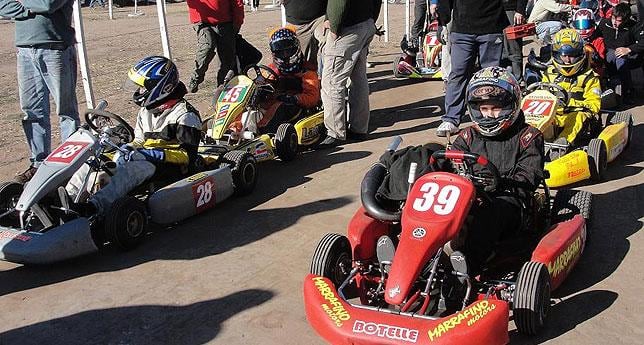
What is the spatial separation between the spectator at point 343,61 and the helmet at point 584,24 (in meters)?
3.05

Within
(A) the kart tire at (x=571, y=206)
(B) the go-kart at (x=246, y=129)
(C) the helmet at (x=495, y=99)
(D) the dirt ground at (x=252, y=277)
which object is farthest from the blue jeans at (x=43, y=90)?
(A) the kart tire at (x=571, y=206)

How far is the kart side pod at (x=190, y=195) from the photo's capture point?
5496mm

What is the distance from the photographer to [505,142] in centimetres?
484

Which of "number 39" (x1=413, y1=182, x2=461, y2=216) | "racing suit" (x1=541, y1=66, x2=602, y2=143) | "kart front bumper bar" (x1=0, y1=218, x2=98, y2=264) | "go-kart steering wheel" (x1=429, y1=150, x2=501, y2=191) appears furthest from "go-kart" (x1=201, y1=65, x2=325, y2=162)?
"number 39" (x1=413, y1=182, x2=461, y2=216)

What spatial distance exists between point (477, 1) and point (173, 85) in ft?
10.3

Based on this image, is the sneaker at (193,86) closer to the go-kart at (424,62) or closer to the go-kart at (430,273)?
the go-kart at (424,62)

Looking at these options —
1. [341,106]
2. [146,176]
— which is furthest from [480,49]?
[146,176]

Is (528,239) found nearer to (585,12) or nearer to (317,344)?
(317,344)

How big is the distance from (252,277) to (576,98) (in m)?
4.28

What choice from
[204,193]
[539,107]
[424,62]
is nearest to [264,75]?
[204,193]

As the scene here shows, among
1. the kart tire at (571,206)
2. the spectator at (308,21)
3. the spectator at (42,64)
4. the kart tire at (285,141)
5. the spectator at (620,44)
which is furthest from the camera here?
the spectator at (620,44)

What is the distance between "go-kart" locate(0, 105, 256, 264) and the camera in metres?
4.82

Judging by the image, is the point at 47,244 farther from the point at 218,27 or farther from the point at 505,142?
the point at 218,27

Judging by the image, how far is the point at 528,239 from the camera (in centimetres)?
461
